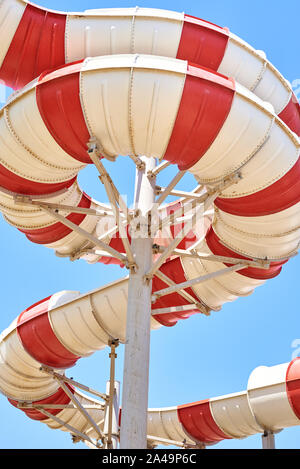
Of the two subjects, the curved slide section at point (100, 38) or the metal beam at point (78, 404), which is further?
the metal beam at point (78, 404)

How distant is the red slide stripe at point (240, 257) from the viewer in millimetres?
9906

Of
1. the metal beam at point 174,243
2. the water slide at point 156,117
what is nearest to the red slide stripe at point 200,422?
the water slide at point 156,117

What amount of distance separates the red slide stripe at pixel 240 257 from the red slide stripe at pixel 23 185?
259cm

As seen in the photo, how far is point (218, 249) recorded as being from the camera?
33.1ft

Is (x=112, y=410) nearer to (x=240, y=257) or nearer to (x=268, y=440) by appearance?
(x=268, y=440)

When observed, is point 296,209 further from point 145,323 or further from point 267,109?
point 145,323

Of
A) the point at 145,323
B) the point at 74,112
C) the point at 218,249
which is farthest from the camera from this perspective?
the point at 218,249

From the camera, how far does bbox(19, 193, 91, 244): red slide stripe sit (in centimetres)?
1053

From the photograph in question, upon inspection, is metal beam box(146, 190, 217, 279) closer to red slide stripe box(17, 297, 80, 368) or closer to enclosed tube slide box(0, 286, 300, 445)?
enclosed tube slide box(0, 286, 300, 445)

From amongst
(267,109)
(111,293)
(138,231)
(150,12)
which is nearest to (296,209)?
(267,109)

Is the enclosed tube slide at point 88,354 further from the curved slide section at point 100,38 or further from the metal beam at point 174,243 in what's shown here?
the curved slide section at point 100,38

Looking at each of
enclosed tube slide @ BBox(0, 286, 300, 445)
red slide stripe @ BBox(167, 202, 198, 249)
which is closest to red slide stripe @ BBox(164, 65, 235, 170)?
enclosed tube slide @ BBox(0, 286, 300, 445)

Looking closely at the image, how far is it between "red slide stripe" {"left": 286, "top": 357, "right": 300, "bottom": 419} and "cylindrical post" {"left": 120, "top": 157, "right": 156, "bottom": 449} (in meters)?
4.54
